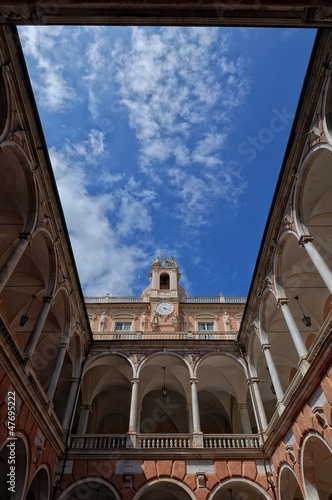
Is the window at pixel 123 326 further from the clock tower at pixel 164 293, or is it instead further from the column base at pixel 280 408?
the column base at pixel 280 408

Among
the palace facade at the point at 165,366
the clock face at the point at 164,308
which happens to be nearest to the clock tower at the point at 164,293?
the clock face at the point at 164,308

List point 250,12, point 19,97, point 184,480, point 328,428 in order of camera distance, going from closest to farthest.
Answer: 1. point 250,12
2. point 328,428
3. point 19,97
4. point 184,480

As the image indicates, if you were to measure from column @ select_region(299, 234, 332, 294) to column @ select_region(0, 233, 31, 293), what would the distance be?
8843mm

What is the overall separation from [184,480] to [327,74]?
1418 centimetres

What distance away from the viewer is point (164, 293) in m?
26.5

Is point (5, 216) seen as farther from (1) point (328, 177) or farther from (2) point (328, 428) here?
(2) point (328, 428)

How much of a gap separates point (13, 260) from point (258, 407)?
38.0 ft

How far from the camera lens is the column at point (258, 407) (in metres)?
14.1

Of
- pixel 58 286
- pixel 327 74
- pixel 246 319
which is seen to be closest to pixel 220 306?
pixel 246 319

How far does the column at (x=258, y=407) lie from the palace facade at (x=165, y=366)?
73 millimetres

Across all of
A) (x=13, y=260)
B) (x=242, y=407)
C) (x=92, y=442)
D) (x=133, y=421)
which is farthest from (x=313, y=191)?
(x=92, y=442)

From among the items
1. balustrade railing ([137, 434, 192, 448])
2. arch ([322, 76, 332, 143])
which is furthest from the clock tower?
arch ([322, 76, 332, 143])

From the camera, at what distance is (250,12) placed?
16.4 feet

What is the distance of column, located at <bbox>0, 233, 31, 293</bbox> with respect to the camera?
942 centimetres
